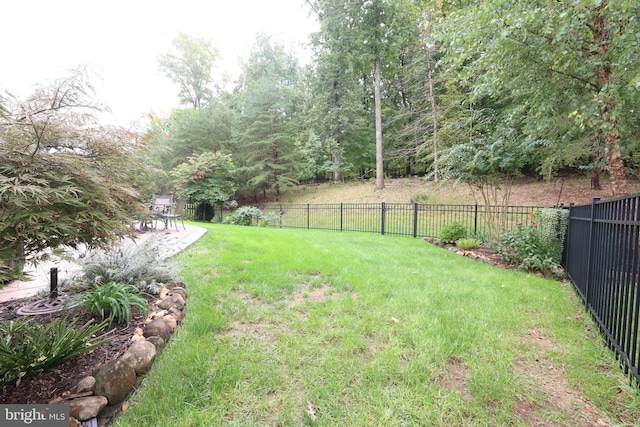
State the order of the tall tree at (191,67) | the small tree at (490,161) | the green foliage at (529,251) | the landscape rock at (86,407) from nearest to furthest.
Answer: the landscape rock at (86,407) < the green foliage at (529,251) < the small tree at (490,161) < the tall tree at (191,67)

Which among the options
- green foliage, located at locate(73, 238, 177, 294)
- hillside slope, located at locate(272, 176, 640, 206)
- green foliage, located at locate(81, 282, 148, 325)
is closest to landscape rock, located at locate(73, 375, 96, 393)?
green foliage, located at locate(81, 282, 148, 325)

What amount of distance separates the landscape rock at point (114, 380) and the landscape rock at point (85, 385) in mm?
23

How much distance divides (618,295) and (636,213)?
655 mm

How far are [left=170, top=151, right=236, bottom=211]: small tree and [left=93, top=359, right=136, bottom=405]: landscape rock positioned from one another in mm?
12438

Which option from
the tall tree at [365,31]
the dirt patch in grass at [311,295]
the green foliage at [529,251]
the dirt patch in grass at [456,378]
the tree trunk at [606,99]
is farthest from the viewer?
the tall tree at [365,31]

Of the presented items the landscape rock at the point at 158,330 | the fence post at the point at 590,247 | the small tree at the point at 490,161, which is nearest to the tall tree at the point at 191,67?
the small tree at the point at 490,161

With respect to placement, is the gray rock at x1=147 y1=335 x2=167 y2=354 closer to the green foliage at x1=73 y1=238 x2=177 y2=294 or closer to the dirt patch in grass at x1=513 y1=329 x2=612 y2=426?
the green foliage at x1=73 y1=238 x2=177 y2=294

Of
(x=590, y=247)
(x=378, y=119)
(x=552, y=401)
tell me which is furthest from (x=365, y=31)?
(x=552, y=401)

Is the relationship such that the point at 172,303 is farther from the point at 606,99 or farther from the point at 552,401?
the point at 606,99

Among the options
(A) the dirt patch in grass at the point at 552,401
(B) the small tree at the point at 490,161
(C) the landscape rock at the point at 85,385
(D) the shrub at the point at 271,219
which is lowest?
(D) the shrub at the point at 271,219

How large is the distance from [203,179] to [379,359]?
13400 millimetres

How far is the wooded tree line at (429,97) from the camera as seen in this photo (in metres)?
3.75

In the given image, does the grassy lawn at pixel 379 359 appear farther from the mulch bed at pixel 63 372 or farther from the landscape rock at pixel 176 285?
the mulch bed at pixel 63 372

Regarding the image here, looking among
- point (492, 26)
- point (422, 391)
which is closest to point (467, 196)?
point (492, 26)
